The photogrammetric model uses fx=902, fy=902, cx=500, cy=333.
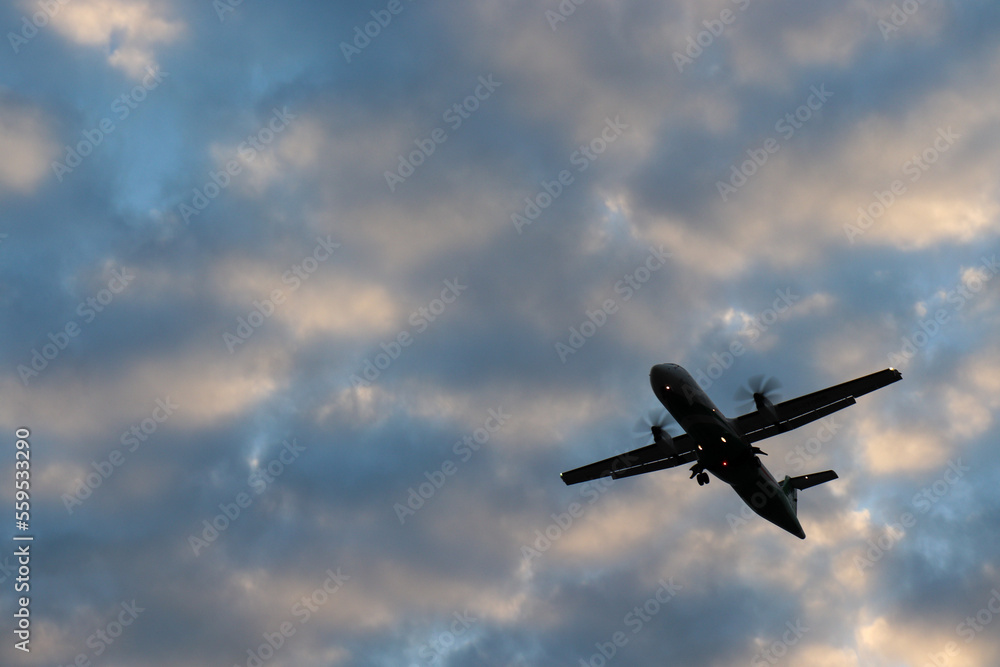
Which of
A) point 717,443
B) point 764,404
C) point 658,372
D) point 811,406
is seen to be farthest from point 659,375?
point 811,406

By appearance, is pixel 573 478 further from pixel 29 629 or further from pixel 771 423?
pixel 29 629

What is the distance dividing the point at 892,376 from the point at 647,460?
71.1 feet

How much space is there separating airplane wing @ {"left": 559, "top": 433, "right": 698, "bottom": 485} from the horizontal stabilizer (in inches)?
409

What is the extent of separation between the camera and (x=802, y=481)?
3246 inches

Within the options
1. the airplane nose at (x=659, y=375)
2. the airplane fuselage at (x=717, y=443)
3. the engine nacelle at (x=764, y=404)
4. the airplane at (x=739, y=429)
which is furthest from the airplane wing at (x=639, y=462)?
the airplane nose at (x=659, y=375)

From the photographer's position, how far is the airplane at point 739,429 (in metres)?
69.3

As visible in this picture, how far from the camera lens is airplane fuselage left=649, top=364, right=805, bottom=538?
69062 millimetres

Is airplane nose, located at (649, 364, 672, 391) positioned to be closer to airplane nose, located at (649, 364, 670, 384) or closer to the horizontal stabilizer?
airplane nose, located at (649, 364, 670, 384)

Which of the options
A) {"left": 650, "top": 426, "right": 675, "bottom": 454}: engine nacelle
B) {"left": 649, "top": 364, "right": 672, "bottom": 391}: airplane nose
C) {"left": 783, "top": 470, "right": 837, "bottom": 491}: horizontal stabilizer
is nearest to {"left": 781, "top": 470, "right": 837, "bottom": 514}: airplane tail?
{"left": 783, "top": 470, "right": 837, "bottom": 491}: horizontal stabilizer

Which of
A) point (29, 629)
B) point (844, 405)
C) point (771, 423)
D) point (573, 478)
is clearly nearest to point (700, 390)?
point (771, 423)

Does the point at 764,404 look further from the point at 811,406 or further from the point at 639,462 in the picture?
the point at 639,462

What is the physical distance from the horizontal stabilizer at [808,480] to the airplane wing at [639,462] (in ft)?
34.1

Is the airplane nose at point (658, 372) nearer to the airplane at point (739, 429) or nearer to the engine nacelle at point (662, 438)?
the airplane at point (739, 429)

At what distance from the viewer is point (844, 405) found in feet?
238
